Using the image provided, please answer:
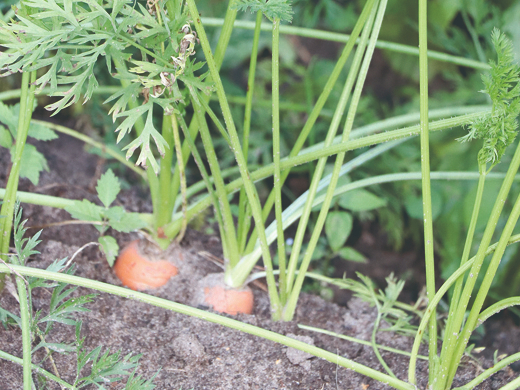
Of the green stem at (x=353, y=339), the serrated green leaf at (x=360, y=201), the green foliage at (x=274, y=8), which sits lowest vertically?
the green stem at (x=353, y=339)

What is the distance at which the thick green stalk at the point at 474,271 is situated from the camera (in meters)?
0.58

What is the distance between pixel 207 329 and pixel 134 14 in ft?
1.67

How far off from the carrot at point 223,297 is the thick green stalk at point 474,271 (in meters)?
0.36

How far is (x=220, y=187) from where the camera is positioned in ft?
2.47

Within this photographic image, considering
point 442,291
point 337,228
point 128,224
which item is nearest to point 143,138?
point 128,224

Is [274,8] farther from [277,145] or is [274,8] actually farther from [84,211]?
[84,211]

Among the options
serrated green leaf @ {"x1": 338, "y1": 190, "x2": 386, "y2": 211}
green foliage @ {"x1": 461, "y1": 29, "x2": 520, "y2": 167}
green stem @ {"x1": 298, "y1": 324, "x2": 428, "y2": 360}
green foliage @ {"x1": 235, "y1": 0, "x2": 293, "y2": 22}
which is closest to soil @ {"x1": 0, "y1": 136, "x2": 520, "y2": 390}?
green stem @ {"x1": 298, "y1": 324, "x2": 428, "y2": 360}

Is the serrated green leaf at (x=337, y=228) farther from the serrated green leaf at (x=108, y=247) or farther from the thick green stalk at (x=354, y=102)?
the serrated green leaf at (x=108, y=247)

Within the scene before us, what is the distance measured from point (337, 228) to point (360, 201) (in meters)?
0.08

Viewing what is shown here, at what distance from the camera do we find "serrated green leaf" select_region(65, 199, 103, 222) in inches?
31.5

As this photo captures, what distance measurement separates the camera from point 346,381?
0.73 metres

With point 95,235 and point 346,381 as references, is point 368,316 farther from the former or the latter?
point 95,235

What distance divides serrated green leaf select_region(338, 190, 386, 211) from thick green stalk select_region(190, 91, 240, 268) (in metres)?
0.34

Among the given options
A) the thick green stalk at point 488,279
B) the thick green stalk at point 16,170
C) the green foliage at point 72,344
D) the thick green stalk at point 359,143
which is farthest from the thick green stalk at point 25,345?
the thick green stalk at point 488,279
